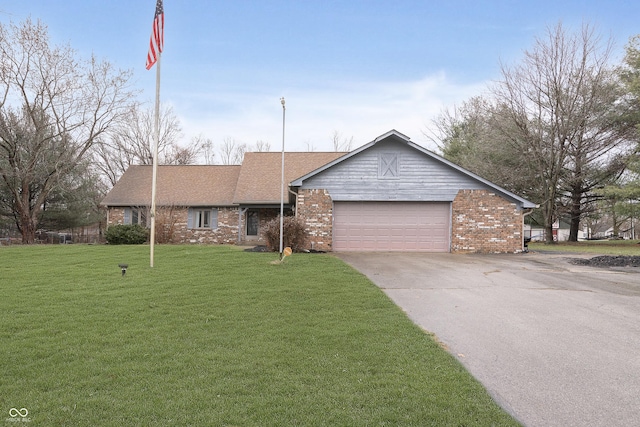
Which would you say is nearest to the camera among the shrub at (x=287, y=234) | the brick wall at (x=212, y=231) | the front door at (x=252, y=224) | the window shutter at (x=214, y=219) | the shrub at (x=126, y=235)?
the shrub at (x=287, y=234)

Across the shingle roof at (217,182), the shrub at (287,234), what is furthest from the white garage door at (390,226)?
the shingle roof at (217,182)

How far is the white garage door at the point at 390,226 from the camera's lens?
54.7ft

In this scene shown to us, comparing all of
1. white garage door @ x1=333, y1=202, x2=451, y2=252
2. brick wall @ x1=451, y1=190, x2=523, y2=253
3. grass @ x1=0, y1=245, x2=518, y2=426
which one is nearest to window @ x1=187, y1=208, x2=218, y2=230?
white garage door @ x1=333, y1=202, x2=451, y2=252

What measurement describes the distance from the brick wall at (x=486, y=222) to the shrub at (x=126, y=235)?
48.3 feet

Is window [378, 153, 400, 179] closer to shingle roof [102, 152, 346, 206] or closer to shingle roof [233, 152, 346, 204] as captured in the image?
shingle roof [233, 152, 346, 204]

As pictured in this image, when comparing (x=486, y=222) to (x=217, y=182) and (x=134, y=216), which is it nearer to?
(x=217, y=182)

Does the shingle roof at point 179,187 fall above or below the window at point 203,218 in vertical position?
above

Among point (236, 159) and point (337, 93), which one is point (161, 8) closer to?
point (337, 93)

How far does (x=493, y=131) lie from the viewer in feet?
90.7

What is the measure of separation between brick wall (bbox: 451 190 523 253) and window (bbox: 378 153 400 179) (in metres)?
2.81

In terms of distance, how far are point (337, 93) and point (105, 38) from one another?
1049 cm

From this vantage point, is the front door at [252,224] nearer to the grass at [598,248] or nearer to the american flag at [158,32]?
the american flag at [158,32]

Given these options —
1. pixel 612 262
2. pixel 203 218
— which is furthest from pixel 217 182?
pixel 612 262

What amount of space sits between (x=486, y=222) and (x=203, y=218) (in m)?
14.9
